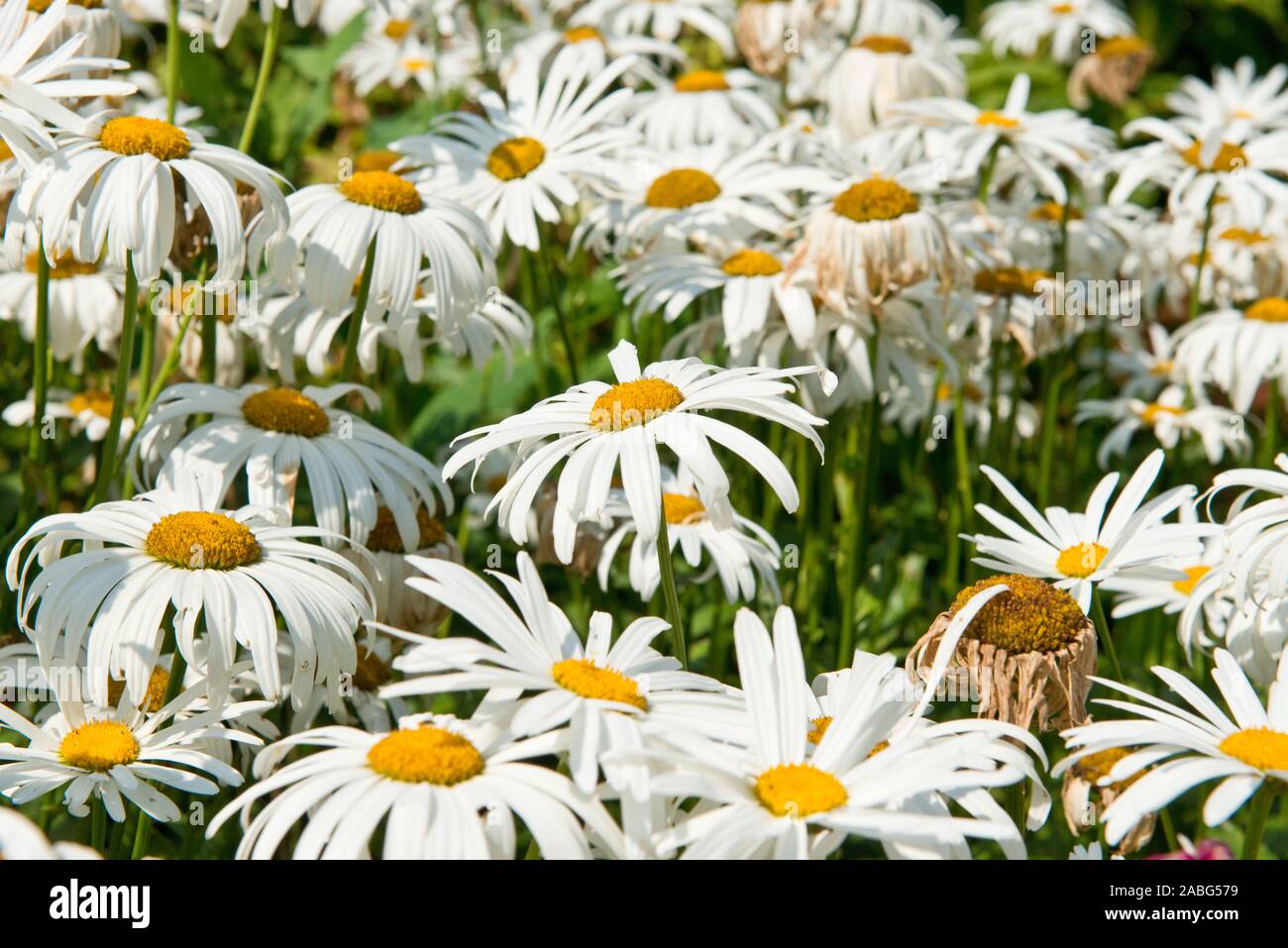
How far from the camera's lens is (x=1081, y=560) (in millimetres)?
1967

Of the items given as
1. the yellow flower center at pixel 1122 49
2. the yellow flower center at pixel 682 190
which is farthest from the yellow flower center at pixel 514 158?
the yellow flower center at pixel 1122 49

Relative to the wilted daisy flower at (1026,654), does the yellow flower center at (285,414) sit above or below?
above

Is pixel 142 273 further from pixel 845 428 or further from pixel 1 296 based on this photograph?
pixel 845 428

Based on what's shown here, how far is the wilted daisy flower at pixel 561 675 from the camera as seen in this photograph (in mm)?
1409

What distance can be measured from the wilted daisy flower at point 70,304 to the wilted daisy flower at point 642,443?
1317 millimetres

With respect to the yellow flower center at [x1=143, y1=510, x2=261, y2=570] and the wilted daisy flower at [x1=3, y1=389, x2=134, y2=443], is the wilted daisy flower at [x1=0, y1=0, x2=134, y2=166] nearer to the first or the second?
the yellow flower center at [x1=143, y1=510, x2=261, y2=570]

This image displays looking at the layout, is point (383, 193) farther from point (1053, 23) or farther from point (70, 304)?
point (1053, 23)

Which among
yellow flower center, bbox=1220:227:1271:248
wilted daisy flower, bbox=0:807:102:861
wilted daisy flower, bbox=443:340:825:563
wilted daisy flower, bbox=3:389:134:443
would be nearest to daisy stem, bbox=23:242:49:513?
wilted daisy flower, bbox=3:389:134:443

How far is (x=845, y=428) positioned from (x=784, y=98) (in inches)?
55.6

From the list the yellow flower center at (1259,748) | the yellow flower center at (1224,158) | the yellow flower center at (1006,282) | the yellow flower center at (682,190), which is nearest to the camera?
the yellow flower center at (1259,748)

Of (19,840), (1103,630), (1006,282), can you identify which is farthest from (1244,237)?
(19,840)

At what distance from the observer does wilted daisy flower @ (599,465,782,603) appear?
8.23 ft

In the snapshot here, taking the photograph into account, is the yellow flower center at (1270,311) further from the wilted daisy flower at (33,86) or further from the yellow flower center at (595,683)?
the wilted daisy flower at (33,86)
